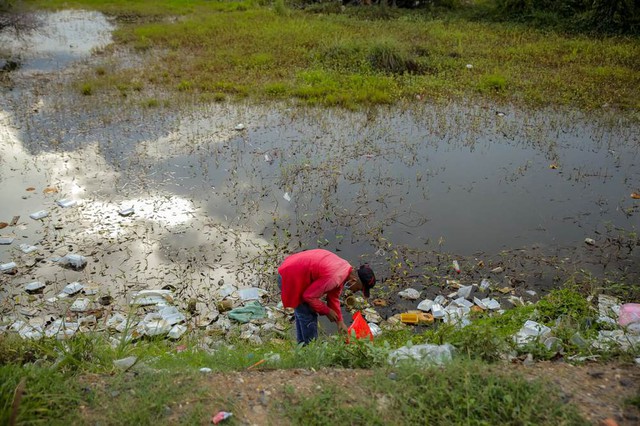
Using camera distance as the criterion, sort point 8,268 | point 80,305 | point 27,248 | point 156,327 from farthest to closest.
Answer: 1. point 27,248
2. point 8,268
3. point 80,305
4. point 156,327

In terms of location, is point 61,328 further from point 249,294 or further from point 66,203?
point 66,203

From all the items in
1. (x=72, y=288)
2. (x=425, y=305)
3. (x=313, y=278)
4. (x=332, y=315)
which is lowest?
(x=425, y=305)

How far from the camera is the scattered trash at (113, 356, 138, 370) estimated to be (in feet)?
9.59

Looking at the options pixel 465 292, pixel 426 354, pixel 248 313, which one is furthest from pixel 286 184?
pixel 426 354

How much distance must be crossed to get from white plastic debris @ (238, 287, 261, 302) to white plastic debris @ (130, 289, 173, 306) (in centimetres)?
59

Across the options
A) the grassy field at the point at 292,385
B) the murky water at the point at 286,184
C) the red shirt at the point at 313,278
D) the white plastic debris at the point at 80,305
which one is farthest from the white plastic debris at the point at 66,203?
the red shirt at the point at 313,278

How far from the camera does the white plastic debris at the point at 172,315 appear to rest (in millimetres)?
4062

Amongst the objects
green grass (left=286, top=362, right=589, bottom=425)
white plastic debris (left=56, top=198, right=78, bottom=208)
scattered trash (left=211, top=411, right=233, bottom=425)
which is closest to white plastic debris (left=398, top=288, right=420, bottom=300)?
green grass (left=286, top=362, right=589, bottom=425)

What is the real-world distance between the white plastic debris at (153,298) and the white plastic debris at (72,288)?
50 cm

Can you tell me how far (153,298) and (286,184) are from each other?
7.76 ft

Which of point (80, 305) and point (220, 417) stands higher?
point (220, 417)

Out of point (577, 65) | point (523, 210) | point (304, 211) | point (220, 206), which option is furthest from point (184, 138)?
point (577, 65)

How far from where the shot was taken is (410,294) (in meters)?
4.41

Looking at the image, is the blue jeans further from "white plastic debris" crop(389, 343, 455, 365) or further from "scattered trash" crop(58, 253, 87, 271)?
"scattered trash" crop(58, 253, 87, 271)
